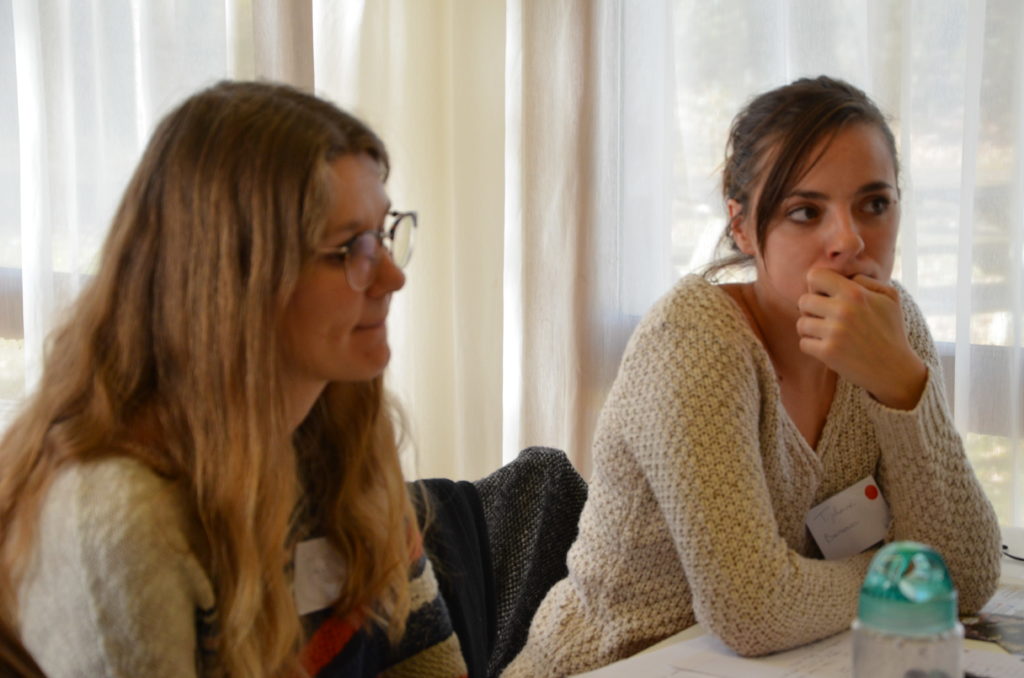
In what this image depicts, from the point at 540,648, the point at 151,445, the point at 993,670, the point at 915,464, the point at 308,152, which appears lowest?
the point at 540,648

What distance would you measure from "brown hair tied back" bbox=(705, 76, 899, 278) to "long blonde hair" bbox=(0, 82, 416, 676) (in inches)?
26.8

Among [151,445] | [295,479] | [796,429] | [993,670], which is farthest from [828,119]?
[151,445]

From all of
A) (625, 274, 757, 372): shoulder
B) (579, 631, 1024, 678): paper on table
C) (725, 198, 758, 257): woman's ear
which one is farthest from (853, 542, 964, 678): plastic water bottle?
(725, 198, 758, 257): woman's ear

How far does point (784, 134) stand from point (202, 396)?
2.93ft

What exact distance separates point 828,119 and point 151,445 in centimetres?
100

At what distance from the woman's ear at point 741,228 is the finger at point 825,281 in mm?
108

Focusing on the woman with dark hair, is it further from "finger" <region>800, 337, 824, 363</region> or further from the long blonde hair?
the long blonde hair

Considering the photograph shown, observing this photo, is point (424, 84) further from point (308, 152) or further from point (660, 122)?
point (308, 152)

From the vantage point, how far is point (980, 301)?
222 centimetres

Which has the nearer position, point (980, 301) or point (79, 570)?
point (79, 570)

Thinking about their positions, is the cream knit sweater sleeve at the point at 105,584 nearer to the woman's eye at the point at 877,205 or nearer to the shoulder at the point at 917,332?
the woman's eye at the point at 877,205

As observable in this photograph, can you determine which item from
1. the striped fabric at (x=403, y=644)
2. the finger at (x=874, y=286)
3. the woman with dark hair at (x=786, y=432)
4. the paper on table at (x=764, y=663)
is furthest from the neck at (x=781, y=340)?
the striped fabric at (x=403, y=644)

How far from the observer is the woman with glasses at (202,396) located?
932 millimetres

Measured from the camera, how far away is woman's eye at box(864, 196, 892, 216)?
4.85 ft
